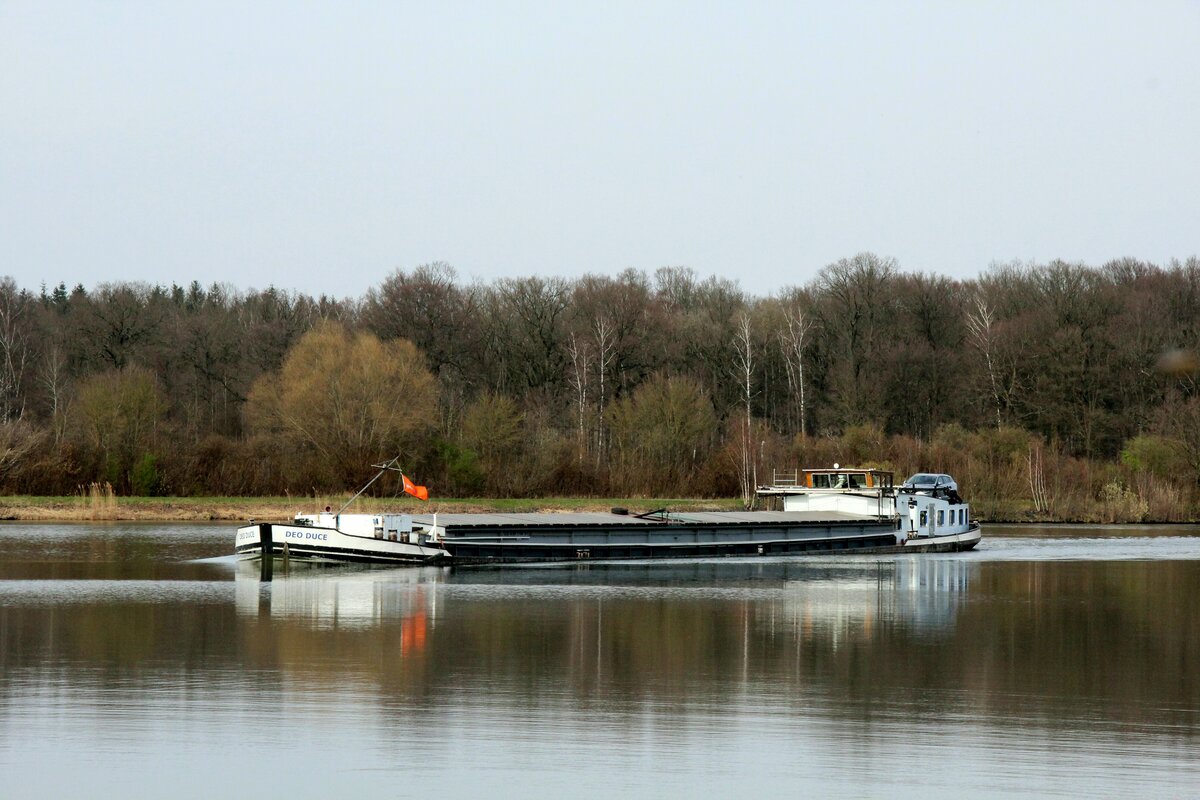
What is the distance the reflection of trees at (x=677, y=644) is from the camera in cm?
1973

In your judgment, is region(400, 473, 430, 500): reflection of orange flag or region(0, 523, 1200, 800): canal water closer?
region(0, 523, 1200, 800): canal water

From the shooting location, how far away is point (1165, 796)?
13992 mm

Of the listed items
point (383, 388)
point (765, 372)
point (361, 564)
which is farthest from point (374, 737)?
point (765, 372)

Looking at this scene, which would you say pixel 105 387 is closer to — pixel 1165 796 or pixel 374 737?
pixel 374 737

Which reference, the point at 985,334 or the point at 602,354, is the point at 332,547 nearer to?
the point at 602,354

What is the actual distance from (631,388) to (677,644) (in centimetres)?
6867

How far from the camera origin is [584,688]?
19.9 m

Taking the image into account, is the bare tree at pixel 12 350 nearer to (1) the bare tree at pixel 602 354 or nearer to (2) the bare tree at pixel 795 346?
(1) the bare tree at pixel 602 354

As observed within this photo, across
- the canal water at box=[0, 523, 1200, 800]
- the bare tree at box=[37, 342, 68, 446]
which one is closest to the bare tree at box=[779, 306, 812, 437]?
the bare tree at box=[37, 342, 68, 446]

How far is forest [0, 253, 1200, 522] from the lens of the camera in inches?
2810

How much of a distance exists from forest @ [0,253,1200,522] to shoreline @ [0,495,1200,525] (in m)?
1.84

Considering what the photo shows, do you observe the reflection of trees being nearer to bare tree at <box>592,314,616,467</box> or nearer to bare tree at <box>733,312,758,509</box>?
bare tree at <box>733,312,758,509</box>

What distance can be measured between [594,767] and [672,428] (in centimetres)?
6328

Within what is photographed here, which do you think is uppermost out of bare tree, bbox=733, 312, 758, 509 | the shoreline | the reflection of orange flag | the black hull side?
bare tree, bbox=733, 312, 758, 509
